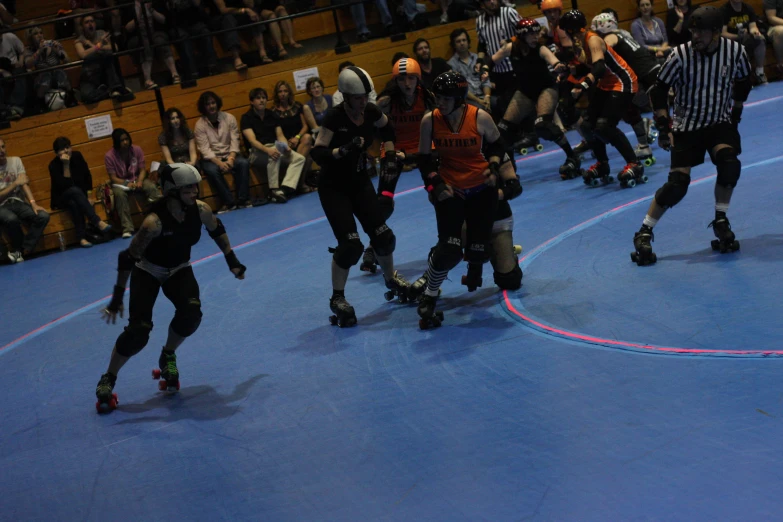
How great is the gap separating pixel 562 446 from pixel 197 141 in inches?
344

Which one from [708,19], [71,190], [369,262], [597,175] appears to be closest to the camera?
[708,19]

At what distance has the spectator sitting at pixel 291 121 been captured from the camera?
1166 centimetres

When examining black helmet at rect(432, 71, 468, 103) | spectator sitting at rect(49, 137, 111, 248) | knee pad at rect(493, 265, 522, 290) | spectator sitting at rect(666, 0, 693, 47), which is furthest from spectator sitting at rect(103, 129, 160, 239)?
spectator sitting at rect(666, 0, 693, 47)

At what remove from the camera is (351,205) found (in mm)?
6328

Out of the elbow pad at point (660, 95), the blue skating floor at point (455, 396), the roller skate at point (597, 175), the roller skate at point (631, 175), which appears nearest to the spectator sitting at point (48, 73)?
the blue skating floor at point (455, 396)

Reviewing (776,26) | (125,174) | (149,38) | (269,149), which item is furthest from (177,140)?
(776,26)

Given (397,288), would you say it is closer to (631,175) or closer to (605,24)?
(631,175)

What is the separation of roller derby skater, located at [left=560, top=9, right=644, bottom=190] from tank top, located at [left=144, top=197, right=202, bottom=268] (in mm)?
4714

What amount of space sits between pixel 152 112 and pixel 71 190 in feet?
5.59

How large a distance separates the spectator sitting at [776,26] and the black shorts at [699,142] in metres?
7.75

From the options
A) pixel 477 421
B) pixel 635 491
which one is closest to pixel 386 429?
pixel 477 421

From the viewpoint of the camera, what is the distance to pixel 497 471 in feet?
12.4

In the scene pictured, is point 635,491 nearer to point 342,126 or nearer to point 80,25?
point 342,126

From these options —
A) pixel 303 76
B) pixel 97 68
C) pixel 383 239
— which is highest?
pixel 97 68
